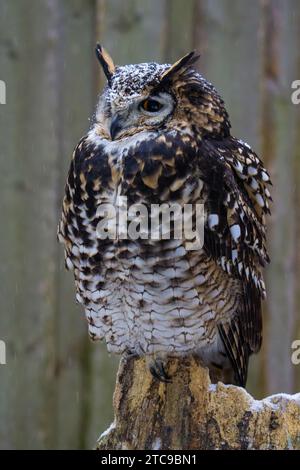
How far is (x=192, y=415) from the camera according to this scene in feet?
6.30

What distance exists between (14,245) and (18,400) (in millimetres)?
503

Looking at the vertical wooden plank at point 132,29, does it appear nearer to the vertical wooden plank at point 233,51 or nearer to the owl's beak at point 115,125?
the vertical wooden plank at point 233,51

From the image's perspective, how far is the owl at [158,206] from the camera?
1900 millimetres

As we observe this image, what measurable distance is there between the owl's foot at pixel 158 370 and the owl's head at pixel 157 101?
563mm

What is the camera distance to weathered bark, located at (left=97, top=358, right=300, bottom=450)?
185cm

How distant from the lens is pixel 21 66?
2.56 meters

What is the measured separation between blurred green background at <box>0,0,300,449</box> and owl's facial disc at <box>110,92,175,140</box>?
26.0 inches

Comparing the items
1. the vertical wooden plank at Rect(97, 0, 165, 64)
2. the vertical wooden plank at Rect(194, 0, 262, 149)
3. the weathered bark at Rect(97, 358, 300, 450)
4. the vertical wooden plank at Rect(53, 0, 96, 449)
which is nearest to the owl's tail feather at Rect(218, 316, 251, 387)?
the weathered bark at Rect(97, 358, 300, 450)

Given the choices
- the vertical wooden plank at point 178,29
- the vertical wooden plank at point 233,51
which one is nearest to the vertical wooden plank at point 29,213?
the vertical wooden plank at point 178,29

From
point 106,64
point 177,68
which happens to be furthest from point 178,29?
point 177,68

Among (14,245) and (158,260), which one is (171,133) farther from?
→ (14,245)

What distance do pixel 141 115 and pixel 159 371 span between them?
24.6 inches

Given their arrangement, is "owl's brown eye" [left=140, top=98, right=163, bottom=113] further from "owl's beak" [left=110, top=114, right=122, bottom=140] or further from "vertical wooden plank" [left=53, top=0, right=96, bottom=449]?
"vertical wooden plank" [left=53, top=0, right=96, bottom=449]

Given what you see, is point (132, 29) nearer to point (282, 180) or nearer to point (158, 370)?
point (282, 180)
